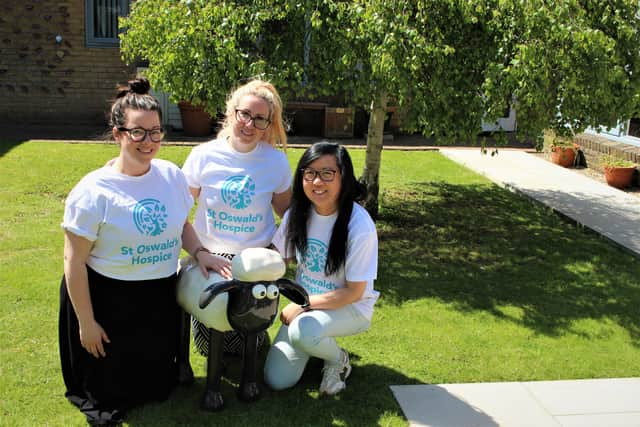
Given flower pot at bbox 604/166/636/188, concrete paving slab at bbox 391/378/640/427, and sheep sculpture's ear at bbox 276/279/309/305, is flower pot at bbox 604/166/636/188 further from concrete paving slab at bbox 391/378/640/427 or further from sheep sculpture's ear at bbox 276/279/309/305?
sheep sculpture's ear at bbox 276/279/309/305

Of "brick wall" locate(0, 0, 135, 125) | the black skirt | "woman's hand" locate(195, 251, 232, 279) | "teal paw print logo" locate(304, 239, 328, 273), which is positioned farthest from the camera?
"brick wall" locate(0, 0, 135, 125)

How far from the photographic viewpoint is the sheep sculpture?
3109 mm

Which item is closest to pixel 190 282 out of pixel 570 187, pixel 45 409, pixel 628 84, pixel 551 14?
pixel 45 409

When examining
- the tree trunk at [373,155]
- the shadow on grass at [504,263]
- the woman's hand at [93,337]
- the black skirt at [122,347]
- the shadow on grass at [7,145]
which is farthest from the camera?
the shadow on grass at [7,145]

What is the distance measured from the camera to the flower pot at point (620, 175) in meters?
9.28

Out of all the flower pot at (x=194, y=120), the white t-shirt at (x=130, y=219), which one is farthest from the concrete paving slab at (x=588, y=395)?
the flower pot at (x=194, y=120)

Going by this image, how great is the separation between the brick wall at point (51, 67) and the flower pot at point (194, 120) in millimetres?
1697

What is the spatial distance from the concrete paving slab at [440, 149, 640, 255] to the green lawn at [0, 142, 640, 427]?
30cm

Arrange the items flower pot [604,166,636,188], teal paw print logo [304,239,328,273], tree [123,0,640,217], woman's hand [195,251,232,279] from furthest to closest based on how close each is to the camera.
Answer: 1. flower pot [604,166,636,188]
2. tree [123,0,640,217]
3. teal paw print logo [304,239,328,273]
4. woman's hand [195,251,232,279]

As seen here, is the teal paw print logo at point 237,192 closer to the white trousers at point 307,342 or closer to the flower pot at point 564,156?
the white trousers at point 307,342

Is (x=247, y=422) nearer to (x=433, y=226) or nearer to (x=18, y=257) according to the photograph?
(x=18, y=257)

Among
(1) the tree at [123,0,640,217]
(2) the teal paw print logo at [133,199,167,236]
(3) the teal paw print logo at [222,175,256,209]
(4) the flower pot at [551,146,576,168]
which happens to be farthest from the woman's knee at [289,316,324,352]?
(4) the flower pot at [551,146,576,168]

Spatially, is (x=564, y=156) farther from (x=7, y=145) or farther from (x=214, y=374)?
(x=214, y=374)

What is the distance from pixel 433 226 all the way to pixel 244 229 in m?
3.87
